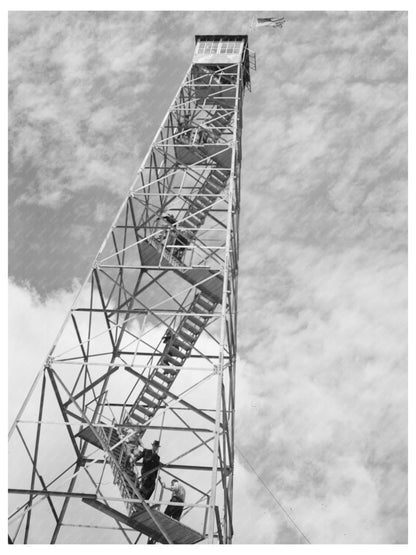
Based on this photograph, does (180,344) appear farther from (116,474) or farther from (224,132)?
(224,132)

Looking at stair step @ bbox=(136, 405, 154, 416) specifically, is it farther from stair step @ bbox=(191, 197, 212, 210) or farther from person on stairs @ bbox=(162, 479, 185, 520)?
stair step @ bbox=(191, 197, 212, 210)

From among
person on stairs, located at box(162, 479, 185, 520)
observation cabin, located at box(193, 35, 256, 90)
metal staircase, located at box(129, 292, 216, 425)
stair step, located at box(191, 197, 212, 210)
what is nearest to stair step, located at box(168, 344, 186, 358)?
metal staircase, located at box(129, 292, 216, 425)

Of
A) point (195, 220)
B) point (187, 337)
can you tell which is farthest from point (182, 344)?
point (195, 220)

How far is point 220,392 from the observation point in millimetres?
15164

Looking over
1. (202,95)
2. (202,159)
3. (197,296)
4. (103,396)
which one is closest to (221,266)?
(197,296)

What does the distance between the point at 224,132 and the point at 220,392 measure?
598 inches

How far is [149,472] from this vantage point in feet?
57.1

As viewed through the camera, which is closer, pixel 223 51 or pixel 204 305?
pixel 204 305

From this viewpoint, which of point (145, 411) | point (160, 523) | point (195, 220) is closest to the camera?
point (160, 523)

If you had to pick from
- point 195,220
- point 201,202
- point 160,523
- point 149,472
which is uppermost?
point 201,202

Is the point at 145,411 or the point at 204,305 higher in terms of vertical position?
the point at 204,305

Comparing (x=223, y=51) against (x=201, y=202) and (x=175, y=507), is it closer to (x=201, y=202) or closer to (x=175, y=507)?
(x=201, y=202)

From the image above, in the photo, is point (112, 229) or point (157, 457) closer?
point (157, 457)

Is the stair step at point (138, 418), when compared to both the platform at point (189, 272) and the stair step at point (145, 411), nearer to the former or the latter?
the stair step at point (145, 411)
